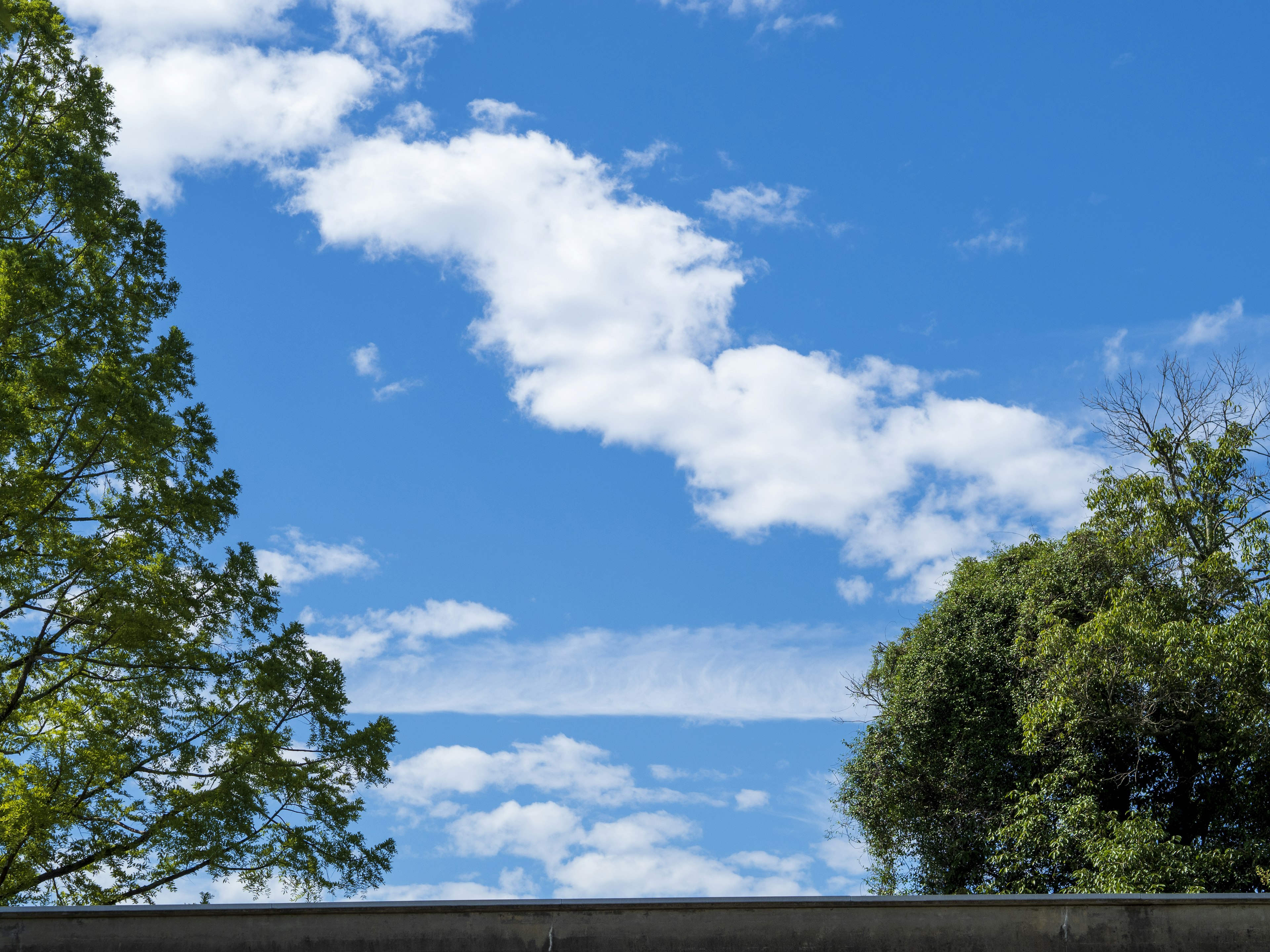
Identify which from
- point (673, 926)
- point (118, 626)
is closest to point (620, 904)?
point (673, 926)

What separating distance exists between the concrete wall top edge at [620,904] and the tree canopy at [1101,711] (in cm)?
984

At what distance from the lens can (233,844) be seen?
37.4 ft

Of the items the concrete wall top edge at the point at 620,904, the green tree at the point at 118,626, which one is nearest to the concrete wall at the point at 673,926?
the concrete wall top edge at the point at 620,904

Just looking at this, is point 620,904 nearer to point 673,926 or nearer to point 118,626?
point 673,926

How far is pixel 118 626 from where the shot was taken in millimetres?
11586

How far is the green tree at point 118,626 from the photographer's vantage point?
37.3ft

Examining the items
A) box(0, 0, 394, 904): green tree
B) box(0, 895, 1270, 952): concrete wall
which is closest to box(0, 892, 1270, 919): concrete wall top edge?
box(0, 895, 1270, 952): concrete wall

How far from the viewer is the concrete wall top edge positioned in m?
5.25

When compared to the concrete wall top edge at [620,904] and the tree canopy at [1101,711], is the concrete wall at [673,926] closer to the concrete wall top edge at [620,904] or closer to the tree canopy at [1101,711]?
the concrete wall top edge at [620,904]

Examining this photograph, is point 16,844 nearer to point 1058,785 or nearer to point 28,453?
point 28,453

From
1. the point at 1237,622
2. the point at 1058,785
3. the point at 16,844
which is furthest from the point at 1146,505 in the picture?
the point at 16,844

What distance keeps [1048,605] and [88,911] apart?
17325 mm

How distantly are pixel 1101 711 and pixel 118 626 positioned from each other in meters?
14.4

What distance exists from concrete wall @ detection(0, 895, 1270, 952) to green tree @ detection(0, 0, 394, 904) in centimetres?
655
